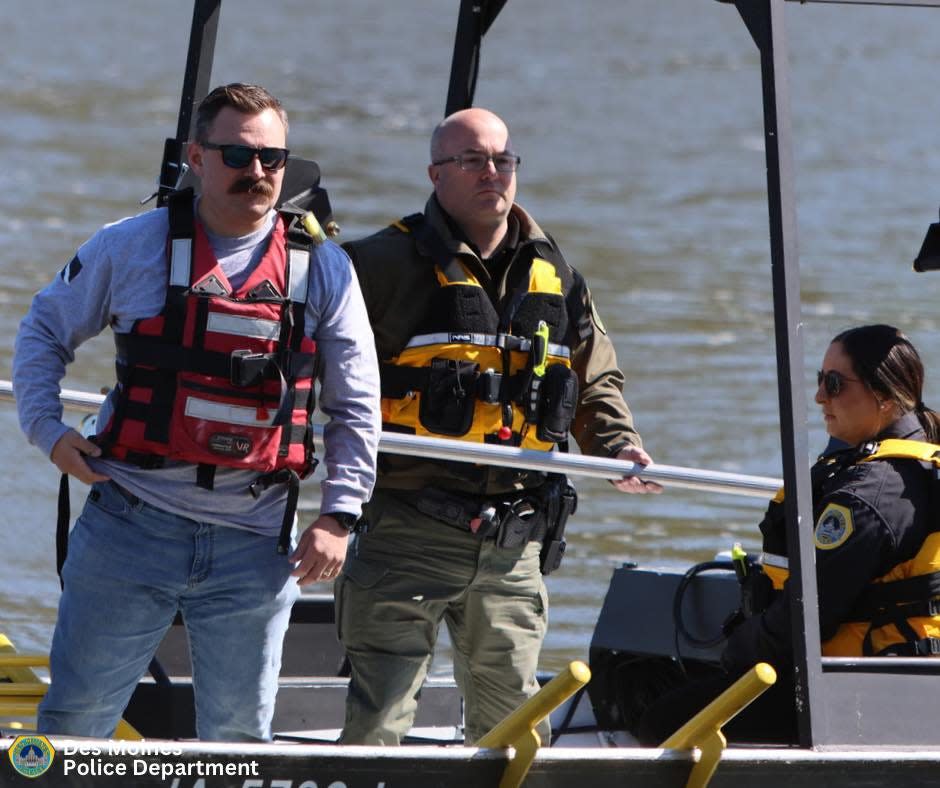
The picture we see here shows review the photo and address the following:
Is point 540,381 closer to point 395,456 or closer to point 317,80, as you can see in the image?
point 395,456

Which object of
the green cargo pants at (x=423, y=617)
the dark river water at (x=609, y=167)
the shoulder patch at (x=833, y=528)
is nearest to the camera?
the shoulder patch at (x=833, y=528)

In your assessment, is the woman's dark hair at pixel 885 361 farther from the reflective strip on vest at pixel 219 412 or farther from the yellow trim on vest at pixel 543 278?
the reflective strip on vest at pixel 219 412

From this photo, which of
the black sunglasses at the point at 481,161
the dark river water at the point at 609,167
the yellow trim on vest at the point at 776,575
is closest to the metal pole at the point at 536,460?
the yellow trim on vest at the point at 776,575

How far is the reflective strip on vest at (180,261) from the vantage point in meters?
2.73

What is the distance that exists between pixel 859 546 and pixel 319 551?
3.30ft

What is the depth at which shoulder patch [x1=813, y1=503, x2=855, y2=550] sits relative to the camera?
3.06 m

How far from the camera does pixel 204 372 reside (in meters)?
2.73

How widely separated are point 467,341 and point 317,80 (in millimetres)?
16918

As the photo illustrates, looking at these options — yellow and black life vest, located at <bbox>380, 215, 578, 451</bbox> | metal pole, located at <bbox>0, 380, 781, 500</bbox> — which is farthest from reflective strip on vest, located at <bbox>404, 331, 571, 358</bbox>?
metal pole, located at <bbox>0, 380, 781, 500</bbox>

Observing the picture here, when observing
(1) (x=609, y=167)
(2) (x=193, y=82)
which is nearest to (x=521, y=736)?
(2) (x=193, y=82)

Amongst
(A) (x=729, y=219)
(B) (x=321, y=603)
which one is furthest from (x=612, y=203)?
Answer: (B) (x=321, y=603)

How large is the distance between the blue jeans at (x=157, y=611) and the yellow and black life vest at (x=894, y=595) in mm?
928

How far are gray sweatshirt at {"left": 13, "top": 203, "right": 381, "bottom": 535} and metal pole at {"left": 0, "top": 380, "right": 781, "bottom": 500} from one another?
0.27 meters

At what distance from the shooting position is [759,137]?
18641mm
